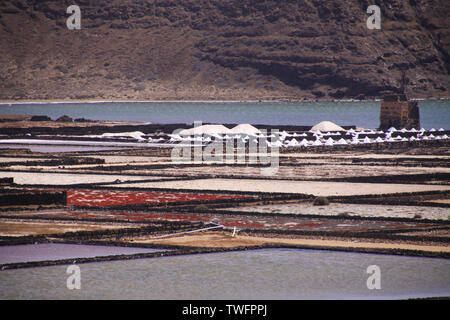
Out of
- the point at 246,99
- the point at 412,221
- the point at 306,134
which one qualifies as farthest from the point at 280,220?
the point at 246,99

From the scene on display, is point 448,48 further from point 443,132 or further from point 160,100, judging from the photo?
point 443,132
